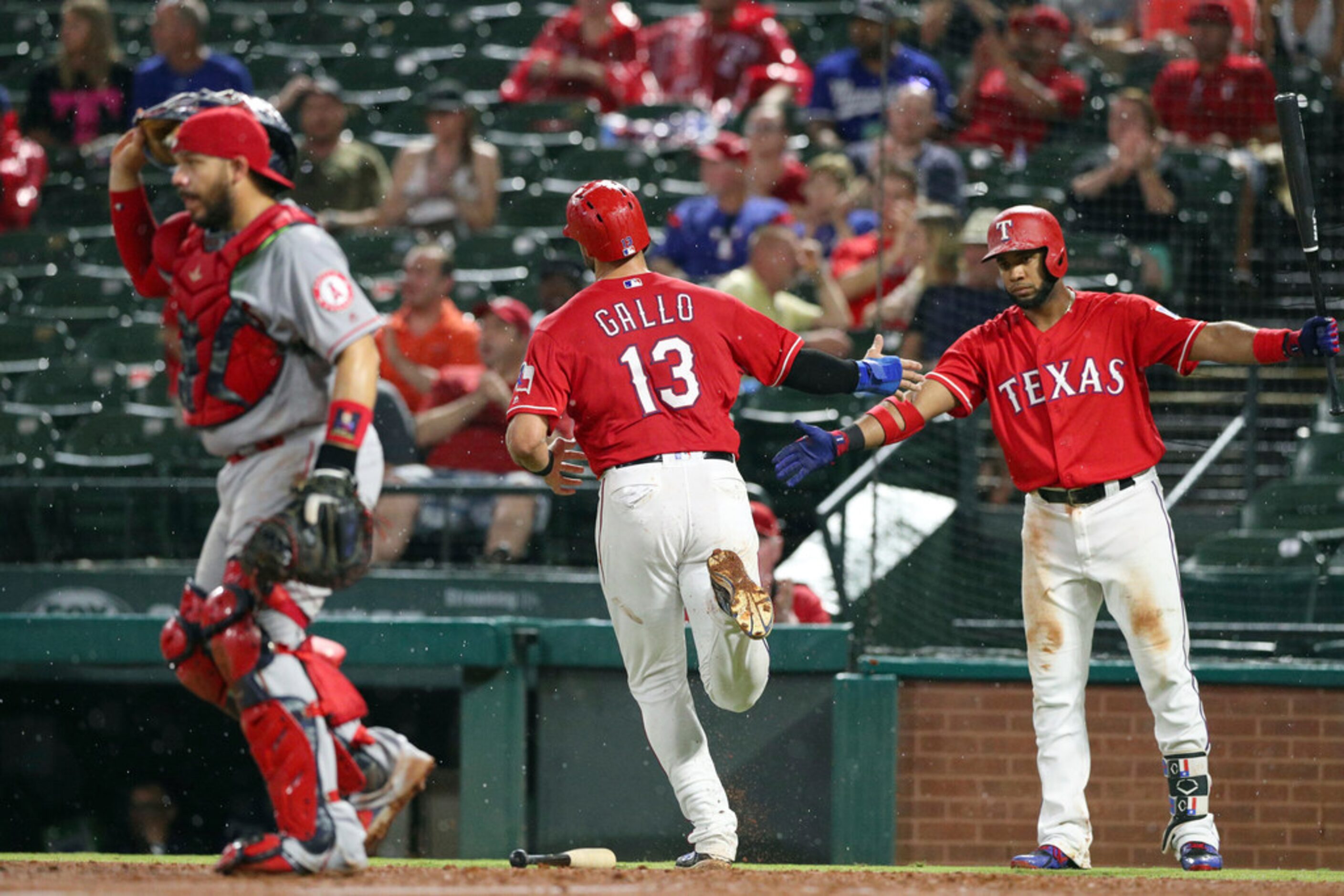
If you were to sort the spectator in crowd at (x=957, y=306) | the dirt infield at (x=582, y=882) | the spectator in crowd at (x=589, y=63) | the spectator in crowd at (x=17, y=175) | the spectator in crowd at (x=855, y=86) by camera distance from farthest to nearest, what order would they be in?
the spectator in crowd at (x=589, y=63) → the spectator in crowd at (x=17, y=175) → the spectator in crowd at (x=855, y=86) → the spectator in crowd at (x=957, y=306) → the dirt infield at (x=582, y=882)

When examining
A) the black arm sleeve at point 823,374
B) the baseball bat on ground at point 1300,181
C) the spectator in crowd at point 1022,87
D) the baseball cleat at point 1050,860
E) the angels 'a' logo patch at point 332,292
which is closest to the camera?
the angels 'a' logo patch at point 332,292

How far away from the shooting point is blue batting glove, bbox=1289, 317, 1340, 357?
455 centimetres

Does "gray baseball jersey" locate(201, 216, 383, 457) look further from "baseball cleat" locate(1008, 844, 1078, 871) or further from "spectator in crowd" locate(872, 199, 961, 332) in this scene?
"spectator in crowd" locate(872, 199, 961, 332)

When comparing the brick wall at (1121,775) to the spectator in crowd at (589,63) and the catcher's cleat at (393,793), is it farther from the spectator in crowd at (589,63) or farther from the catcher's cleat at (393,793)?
the spectator in crowd at (589,63)

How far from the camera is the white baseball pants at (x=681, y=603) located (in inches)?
173

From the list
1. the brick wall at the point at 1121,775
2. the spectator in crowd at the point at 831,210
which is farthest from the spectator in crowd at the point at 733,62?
the brick wall at the point at 1121,775

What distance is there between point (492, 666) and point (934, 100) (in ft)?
13.0

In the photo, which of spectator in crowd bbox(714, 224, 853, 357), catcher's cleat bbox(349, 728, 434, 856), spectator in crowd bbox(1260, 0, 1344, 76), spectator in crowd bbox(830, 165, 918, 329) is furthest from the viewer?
spectator in crowd bbox(1260, 0, 1344, 76)

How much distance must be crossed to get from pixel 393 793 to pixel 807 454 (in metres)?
1.44

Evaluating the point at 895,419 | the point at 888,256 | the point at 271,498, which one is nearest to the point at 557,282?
the point at 888,256

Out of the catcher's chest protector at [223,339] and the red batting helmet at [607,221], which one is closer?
the catcher's chest protector at [223,339]

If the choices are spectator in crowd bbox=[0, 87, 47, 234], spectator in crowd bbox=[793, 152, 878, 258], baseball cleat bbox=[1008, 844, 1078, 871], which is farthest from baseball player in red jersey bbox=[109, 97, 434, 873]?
spectator in crowd bbox=[0, 87, 47, 234]

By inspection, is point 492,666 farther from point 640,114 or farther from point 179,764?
point 640,114

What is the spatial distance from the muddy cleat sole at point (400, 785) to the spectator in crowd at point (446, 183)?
195 inches
